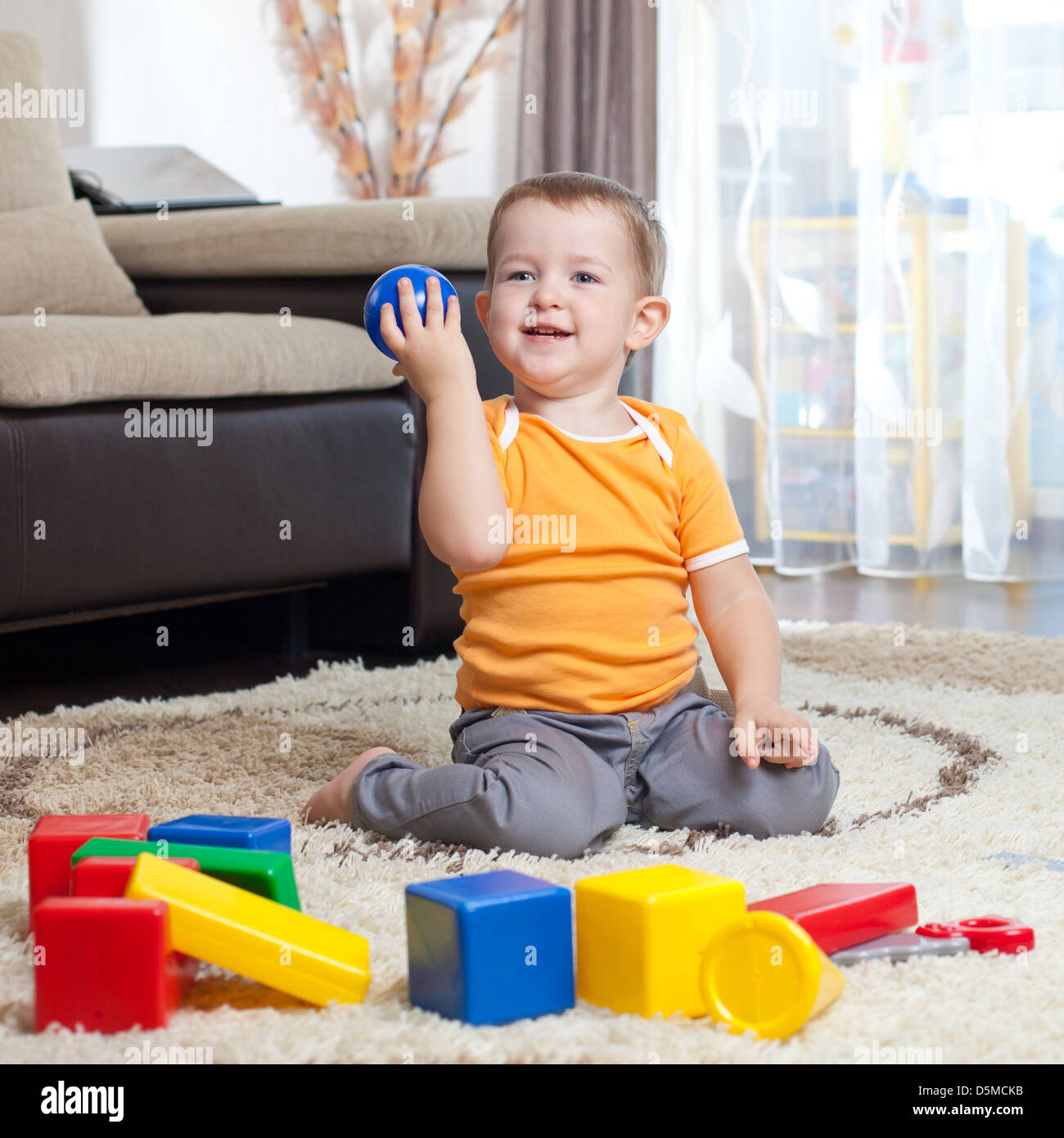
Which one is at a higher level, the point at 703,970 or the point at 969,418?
the point at 969,418

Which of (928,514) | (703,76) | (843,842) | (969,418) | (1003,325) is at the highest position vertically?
(703,76)

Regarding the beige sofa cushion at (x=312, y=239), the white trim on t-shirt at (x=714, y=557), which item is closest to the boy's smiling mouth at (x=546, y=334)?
the white trim on t-shirt at (x=714, y=557)

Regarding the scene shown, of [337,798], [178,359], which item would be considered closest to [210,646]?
[178,359]

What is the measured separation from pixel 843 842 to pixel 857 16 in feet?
6.99

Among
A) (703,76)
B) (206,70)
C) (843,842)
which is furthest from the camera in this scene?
(206,70)

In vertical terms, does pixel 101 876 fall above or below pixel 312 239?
below

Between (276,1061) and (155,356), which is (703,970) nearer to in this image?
(276,1061)

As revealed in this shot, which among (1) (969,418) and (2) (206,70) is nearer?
(1) (969,418)

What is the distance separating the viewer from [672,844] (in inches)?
37.1

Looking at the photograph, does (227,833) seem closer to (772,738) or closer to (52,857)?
(52,857)

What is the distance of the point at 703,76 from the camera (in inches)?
110

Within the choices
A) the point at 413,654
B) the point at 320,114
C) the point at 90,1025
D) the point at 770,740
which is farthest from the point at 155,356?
the point at 320,114

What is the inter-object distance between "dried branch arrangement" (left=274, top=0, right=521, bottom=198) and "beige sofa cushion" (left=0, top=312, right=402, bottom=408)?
177 cm

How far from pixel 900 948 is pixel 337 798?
44 centimetres
